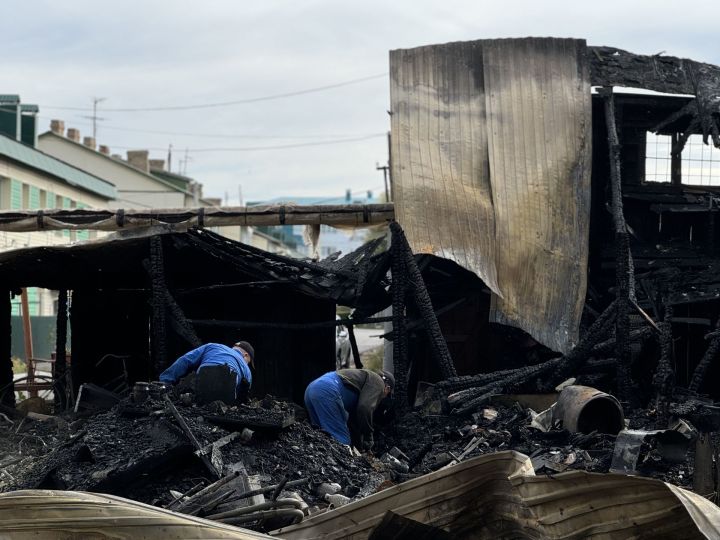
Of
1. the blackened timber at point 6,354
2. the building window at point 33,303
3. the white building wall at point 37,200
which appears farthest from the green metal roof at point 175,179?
the blackened timber at point 6,354

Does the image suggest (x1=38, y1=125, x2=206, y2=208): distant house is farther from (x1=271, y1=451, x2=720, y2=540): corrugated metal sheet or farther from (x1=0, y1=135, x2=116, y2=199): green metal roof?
(x1=271, y1=451, x2=720, y2=540): corrugated metal sheet

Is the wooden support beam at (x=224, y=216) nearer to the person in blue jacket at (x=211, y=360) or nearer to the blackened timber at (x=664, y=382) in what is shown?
the person in blue jacket at (x=211, y=360)

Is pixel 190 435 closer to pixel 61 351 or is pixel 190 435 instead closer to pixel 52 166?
pixel 61 351

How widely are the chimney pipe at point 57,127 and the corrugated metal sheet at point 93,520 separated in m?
45.3

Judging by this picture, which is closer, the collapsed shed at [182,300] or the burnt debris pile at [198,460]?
the burnt debris pile at [198,460]

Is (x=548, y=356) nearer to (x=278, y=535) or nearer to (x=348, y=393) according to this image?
(x=348, y=393)

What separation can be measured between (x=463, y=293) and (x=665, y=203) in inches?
130

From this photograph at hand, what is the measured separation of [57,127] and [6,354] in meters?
35.9

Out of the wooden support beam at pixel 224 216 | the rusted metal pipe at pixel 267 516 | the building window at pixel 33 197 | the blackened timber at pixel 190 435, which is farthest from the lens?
the building window at pixel 33 197

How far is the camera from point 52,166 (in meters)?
39.1

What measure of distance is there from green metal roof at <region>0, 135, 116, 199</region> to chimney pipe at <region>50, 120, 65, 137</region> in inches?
250

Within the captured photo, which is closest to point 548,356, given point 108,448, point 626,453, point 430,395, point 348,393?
point 430,395

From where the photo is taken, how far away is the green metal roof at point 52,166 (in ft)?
117

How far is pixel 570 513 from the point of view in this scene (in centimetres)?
591
